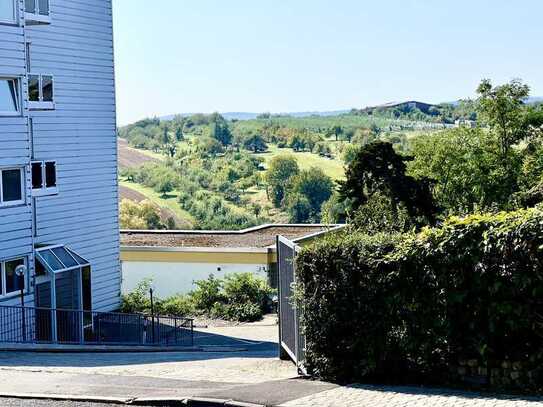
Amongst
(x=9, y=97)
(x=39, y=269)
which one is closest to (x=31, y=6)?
(x=9, y=97)

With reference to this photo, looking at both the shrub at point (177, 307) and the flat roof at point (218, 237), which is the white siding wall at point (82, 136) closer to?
the shrub at point (177, 307)

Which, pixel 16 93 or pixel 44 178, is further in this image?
pixel 44 178

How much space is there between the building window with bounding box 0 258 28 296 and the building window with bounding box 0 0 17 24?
709cm

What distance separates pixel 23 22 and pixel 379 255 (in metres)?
19.0

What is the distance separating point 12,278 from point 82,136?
797 centimetres

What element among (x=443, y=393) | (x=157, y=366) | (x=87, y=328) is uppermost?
(x=443, y=393)

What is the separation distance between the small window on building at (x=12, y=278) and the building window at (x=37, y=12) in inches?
321

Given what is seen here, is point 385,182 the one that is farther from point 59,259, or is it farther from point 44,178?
point 44,178

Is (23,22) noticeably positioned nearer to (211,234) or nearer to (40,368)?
(40,368)

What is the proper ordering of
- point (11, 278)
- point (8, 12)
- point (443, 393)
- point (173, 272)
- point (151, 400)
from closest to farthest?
point (443, 393) < point (151, 400) < point (8, 12) < point (11, 278) < point (173, 272)

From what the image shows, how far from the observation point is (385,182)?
23609 mm

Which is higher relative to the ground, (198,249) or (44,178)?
(44,178)

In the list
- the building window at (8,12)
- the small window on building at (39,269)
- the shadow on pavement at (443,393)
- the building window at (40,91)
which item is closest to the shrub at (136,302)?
the small window on building at (39,269)

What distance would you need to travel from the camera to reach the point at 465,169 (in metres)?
54.6
